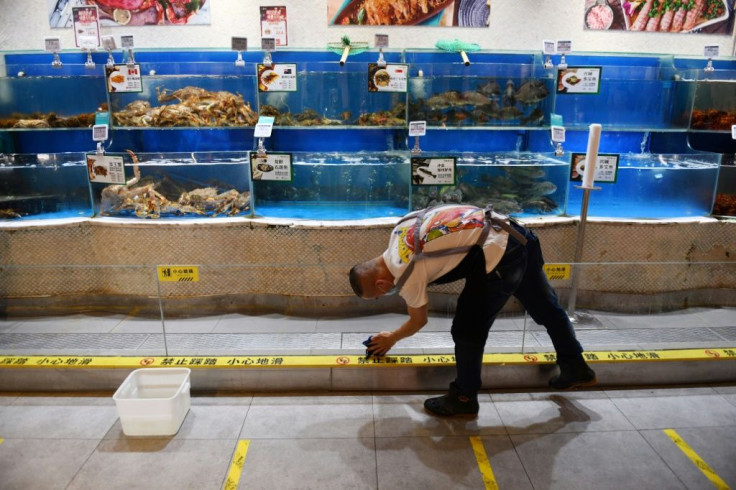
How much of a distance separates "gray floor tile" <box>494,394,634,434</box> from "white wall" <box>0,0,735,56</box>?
423 cm

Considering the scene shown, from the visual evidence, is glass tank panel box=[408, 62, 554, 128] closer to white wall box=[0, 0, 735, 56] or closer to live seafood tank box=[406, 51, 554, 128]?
live seafood tank box=[406, 51, 554, 128]

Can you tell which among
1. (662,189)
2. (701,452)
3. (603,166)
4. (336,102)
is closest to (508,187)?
(603,166)

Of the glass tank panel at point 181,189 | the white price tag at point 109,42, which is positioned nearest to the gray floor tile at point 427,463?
the glass tank panel at point 181,189

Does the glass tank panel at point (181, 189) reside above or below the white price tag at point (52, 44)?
below

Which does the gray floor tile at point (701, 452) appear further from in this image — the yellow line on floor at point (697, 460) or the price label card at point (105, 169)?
the price label card at point (105, 169)

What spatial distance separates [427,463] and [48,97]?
17.2 feet

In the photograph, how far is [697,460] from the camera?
2736mm

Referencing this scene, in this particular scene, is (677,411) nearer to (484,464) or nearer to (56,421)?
(484,464)

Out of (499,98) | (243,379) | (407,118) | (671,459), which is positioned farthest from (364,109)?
(671,459)

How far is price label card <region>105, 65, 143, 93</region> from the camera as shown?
484cm

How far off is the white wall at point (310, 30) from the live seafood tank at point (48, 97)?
0.55 m

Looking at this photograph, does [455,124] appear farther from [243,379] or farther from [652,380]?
[243,379]

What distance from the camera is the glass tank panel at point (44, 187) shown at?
462 centimetres

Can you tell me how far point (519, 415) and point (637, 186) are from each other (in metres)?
2.93
